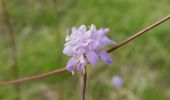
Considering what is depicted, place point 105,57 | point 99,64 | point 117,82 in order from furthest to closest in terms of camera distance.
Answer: point 99,64 → point 117,82 → point 105,57

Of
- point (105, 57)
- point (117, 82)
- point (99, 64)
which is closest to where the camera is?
point (105, 57)

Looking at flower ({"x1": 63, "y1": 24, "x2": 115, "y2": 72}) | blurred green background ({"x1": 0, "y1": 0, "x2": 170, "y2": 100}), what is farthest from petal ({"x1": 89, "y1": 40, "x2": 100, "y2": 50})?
blurred green background ({"x1": 0, "y1": 0, "x2": 170, "y2": 100})

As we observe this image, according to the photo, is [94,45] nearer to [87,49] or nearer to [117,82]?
[87,49]

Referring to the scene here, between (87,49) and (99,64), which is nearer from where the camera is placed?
(87,49)

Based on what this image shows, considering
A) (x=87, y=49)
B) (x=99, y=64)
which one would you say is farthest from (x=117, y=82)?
(x=87, y=49)

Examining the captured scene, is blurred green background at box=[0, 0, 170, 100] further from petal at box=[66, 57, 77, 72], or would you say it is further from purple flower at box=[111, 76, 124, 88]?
petal at box=[66, 57, 77, 72]

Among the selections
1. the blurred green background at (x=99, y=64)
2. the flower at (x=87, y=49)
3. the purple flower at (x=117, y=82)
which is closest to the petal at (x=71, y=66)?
the flower at (x=87, y=49)

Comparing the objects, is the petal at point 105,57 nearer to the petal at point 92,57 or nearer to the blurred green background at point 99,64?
the petal at point 92,57
